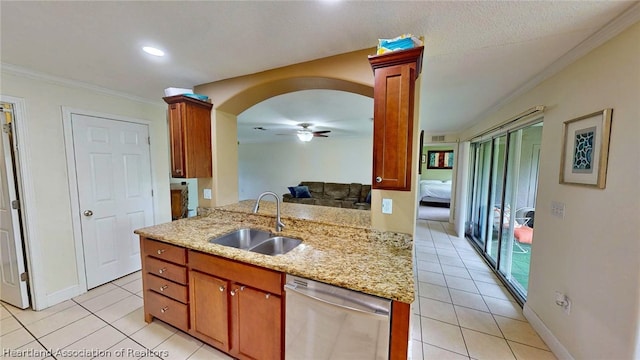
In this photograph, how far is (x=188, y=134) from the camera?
2.20 m

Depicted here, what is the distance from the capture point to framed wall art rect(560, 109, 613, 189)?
143 centimetres

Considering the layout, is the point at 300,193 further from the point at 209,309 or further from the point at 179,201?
the point at 209,309

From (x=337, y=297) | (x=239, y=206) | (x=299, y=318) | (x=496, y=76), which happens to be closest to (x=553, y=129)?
(x=496, y=76)

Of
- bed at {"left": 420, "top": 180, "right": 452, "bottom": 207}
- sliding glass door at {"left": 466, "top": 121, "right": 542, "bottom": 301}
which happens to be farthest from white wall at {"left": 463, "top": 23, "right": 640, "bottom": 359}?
bed at {"left": 420, "top": 180, "right": 452, "bottom": 207}

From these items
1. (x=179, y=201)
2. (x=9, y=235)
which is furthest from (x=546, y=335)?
(x=179, y=201)

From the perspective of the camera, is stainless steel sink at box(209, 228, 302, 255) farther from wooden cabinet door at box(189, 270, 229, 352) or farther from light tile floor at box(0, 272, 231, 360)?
light tile floor at box(0, 272, 231, 360)

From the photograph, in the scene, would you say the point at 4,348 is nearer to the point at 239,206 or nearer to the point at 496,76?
the point at 239,206

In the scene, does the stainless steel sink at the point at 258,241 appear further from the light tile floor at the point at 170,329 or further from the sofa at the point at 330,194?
the sofa at the point at 330,194

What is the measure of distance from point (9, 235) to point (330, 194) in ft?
19.4

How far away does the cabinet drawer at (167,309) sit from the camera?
1.86 m

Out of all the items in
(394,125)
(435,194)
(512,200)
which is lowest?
(435,194)

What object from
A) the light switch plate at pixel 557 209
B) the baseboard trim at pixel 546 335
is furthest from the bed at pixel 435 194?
the light switch plate at pixel 557 209

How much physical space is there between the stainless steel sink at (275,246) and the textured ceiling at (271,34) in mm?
1486

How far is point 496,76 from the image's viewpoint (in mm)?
2186
